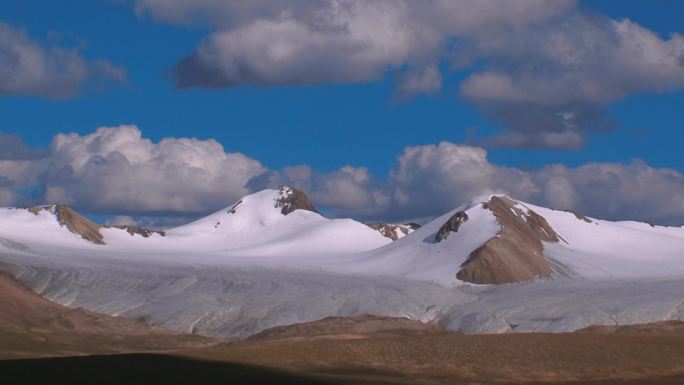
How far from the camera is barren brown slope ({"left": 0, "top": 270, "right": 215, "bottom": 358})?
13062 centimetres

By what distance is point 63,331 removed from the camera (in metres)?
149

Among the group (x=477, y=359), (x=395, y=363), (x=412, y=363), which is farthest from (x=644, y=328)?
(x=395, y=363)

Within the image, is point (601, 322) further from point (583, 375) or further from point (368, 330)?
point (583, 375)

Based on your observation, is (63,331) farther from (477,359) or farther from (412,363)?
(477,359)

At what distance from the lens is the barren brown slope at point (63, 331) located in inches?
5143

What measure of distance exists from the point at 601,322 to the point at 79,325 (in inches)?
2669

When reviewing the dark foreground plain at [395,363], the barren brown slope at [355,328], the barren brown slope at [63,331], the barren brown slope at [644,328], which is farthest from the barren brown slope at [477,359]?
the barren brown slope at [355,328]

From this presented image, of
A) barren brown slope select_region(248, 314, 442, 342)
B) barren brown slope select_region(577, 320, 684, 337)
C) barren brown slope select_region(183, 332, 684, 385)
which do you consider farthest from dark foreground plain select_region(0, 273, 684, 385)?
barren brown slope select_region(248, 314, 442, 342)

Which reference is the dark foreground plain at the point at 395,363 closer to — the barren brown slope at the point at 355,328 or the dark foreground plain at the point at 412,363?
the dark foreground plain at the point at 412,363

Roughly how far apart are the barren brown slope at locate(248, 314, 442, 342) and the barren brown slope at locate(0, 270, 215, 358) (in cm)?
919

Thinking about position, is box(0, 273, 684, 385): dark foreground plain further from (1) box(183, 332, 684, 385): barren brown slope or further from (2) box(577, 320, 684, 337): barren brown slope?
(2) box(577, 320, 684, 337): barren brown slope

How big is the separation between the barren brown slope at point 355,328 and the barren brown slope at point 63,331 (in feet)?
30.1

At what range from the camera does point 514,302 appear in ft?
537

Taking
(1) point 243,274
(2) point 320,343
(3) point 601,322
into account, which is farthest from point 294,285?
(2) point 320,343
